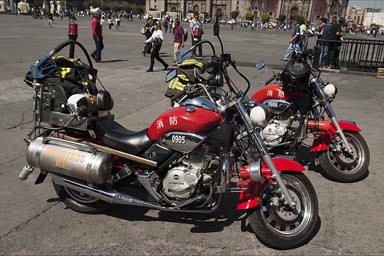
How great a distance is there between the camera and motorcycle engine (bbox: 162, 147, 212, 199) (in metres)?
3.05

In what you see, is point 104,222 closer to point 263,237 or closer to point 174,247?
point 174,247

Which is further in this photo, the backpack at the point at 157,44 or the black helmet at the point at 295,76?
the backpack at the point at 157,44

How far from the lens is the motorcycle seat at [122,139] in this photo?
3.16 m

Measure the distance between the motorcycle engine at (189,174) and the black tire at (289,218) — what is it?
579mm

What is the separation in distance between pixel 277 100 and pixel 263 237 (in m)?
2.14

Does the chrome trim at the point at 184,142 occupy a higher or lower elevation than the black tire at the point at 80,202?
higher

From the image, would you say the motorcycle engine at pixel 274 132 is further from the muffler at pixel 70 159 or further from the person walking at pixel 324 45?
the person walking at pixel 324 45

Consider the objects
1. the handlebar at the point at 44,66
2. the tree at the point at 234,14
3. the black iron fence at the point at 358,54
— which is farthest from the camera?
the tree at the point at 234,14

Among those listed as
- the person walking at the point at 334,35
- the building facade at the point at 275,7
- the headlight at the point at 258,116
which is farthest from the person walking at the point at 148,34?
the building facade at the point at 275,7

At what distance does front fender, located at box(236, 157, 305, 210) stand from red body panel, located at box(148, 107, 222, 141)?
598 millimetres

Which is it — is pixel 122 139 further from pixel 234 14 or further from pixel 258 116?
pixel 234 14

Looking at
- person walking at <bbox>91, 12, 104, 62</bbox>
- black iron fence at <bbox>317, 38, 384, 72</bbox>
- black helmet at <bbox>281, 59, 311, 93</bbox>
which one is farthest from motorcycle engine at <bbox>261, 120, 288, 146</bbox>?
black iron fence at <bbox>317, 38, 384, 72</bbox>

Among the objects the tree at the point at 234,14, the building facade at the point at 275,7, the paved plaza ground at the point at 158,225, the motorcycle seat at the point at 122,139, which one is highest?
the building facade at the point at 275,7

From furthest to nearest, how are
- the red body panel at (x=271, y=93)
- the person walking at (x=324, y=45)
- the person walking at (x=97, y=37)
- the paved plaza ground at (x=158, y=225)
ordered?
the person walking at (x=324, y=45) → the person walking at (x=97, y=37) → the red body panel at (x=271, y=93) → the paved plaza ground at (x=158, y=225)
